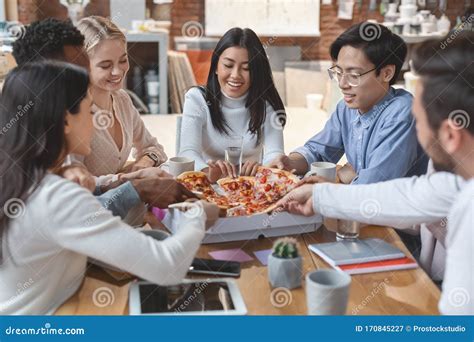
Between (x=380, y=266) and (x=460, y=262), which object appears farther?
(x=380, y=266)

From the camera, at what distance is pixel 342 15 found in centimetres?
493

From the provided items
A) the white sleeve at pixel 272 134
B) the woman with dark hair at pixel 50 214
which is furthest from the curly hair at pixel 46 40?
the white sleeve at pixel 272 134

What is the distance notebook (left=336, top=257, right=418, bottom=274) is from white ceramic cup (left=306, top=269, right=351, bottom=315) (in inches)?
7.9

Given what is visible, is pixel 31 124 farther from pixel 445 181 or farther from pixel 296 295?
pixel 445 181

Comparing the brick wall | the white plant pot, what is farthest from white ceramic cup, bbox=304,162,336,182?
the brick wall

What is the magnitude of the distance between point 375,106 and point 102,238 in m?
1.14

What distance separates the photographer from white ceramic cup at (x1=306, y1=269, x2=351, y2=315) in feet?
3.45

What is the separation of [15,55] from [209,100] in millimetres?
760

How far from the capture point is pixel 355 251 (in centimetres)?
135

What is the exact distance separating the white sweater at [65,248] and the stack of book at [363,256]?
0.30 metres

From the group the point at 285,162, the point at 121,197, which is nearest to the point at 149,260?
the point at 121,197

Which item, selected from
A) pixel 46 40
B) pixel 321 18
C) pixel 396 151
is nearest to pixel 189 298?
pixel 46 40

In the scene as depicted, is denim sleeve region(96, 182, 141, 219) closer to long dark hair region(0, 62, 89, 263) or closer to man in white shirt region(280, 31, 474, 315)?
long dark hair region(0, 62, 89, 263)

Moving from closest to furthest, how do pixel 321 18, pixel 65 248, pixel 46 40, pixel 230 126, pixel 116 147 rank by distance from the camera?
pixel 65 248 < pixel 46 40 < pixel 116 147 < pixel 230 126 < pixel 321 18
